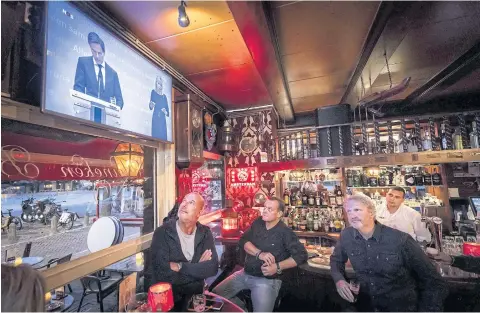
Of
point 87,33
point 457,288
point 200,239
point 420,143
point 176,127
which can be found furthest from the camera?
point 420,143

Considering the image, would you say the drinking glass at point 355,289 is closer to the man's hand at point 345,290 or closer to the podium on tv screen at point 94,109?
the man's hand at point 345,290

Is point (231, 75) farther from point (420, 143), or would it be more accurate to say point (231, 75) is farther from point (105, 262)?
point (420, 143)

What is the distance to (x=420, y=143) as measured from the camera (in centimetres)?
411

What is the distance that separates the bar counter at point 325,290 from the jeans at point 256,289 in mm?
310

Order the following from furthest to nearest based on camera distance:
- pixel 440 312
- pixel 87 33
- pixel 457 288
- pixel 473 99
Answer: pixel 473 99 < pixel 457 288 < pixel 87 33 < pixel 440 312

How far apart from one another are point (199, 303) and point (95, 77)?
2.05 m

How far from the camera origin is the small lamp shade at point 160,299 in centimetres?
150

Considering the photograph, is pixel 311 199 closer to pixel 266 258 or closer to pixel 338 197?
pixel 338 197

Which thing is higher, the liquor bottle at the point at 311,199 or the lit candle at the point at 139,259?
the liquor bottle at the point at 311,199

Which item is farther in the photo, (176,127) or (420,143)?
(420,143)

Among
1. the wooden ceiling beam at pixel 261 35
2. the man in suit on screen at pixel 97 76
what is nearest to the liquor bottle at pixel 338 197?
the wooden ceiling beam at pixel 261 35

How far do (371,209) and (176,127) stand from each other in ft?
8.53

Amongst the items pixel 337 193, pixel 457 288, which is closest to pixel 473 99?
pixel 337 193

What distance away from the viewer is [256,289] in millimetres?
2521
